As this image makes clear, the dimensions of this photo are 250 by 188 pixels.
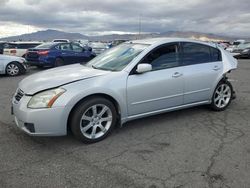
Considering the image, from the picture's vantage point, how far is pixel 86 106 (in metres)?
3.85

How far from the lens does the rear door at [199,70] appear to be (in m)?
4.89

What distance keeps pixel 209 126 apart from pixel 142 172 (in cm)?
205

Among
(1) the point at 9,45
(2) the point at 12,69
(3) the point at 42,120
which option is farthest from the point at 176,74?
(1) the point at 9,45

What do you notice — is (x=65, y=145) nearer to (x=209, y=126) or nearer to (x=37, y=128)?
(x=37, y=128)

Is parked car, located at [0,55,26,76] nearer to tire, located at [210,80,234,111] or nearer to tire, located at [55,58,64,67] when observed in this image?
tire, located at [55,58,64,67]

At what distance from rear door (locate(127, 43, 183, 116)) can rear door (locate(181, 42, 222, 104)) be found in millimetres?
178

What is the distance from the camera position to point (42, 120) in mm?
3650

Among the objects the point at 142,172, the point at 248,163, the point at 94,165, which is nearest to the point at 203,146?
the point at 248,163

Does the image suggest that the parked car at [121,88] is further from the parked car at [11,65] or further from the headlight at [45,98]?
the parked car at [11,65]

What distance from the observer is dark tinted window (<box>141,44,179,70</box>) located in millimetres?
4539

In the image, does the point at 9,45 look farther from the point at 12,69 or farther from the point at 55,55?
the point at 12,69

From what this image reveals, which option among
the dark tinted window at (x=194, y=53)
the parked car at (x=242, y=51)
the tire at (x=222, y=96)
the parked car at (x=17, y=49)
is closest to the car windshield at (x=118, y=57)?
the dark tinted window at (x=194, y=53)

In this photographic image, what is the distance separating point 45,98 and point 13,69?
8.83 meters

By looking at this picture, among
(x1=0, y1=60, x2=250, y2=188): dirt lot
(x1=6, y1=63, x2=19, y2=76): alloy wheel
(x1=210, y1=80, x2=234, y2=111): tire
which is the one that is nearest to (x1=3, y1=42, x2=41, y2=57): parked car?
(x1=6, y1=63, x2=19, y2=76): alloy wheel
